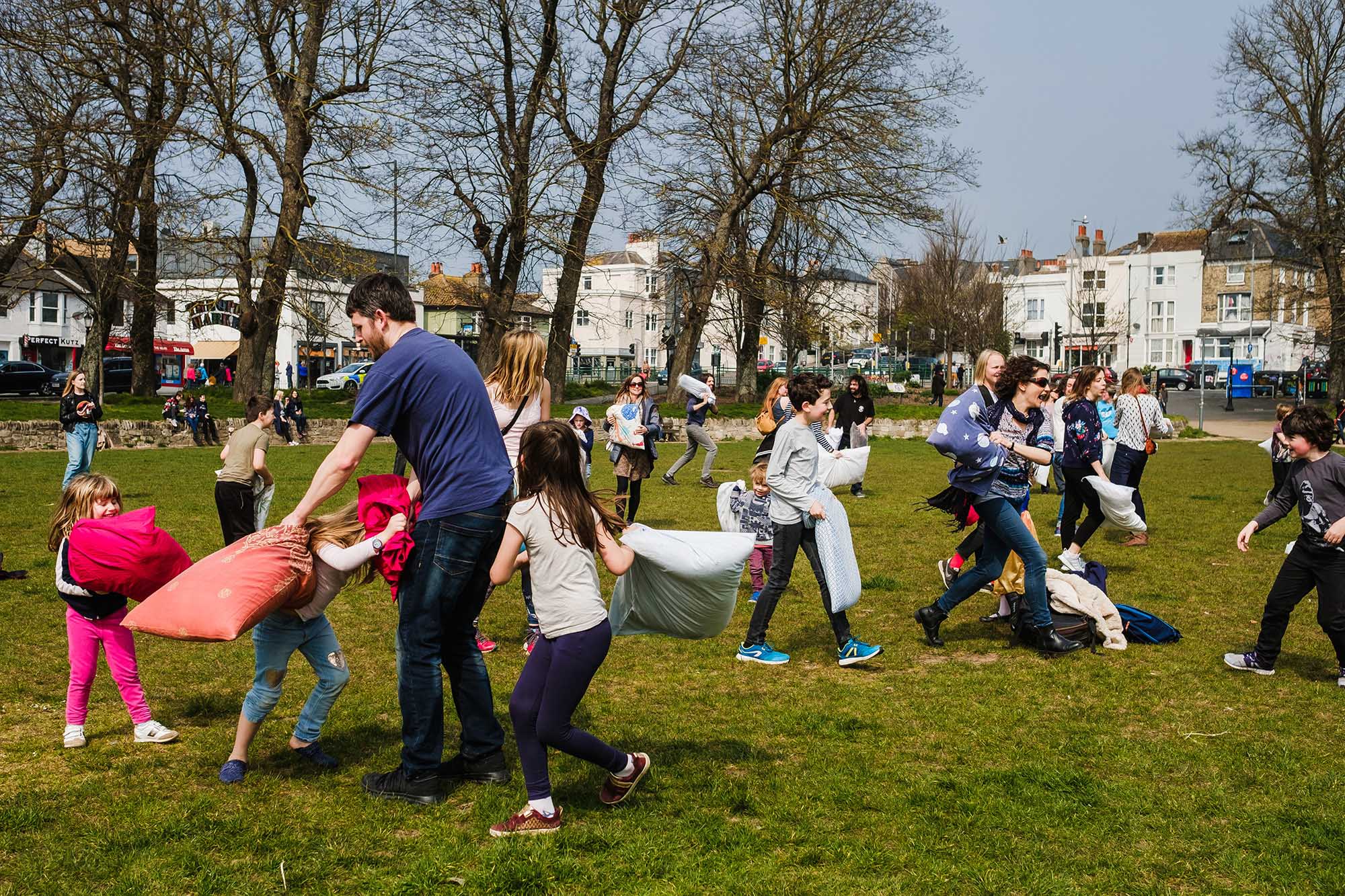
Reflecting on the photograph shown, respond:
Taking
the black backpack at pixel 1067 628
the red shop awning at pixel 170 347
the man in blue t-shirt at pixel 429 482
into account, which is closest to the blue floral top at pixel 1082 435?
the black backpack at pixel 1067 628

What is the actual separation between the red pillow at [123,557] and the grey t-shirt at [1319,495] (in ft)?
19.7

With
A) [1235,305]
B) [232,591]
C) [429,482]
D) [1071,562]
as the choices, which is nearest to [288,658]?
[232,591]

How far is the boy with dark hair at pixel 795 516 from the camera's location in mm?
7113

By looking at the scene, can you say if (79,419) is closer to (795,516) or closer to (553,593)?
(795,516)

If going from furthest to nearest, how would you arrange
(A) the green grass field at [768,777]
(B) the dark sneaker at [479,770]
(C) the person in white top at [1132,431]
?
1. (C) the person in white top at [1132,431]
2. (B) the dark sneaker at [479,770]
3. (A) the green grass field at [768,777]

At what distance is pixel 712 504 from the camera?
1552 cm

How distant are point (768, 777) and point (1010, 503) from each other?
2.97 metres

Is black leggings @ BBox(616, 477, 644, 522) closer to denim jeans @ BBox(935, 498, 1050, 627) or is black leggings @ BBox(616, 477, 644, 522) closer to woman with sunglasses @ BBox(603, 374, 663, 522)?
woman with sunglasses @ BBox(603, 374, 663, 522)

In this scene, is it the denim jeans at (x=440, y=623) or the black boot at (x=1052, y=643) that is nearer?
the denim jeans at (x=440, y=623)

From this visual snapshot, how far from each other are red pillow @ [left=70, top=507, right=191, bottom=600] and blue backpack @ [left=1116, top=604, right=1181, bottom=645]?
6147 mm

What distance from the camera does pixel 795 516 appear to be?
23.5ft

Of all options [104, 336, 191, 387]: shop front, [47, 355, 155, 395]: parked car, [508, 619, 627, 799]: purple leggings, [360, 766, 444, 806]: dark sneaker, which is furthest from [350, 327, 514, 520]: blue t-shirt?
[104, 336, 191, 387]: shop front

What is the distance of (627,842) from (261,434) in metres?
5.94

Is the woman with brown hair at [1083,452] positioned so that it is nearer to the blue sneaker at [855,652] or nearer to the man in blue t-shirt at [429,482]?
the blue sneaker at [855,652]
